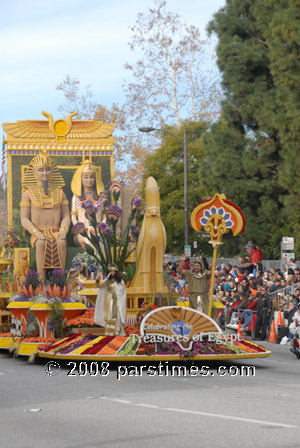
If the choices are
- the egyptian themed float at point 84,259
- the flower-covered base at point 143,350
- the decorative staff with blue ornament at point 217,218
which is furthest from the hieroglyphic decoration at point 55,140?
the flower-covered base at point 143,350

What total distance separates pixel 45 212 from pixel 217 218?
8.63m

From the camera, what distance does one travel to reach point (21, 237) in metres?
26.1

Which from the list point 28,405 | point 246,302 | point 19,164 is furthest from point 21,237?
point 28,405

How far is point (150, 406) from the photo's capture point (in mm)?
11711

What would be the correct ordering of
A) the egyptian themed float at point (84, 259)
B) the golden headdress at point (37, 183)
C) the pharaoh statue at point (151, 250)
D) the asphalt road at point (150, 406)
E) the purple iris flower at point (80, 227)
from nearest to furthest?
the asphalt road at point (150, 406)
the egyptian themed float at point (84, 259)
the pharaoh statue at point (151, 250)
the purple iris flower at point (80, 227)
the golden headdress at point (37, 183)

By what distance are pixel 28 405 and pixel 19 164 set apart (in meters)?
14.9

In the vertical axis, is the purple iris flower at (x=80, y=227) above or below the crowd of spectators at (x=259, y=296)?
above

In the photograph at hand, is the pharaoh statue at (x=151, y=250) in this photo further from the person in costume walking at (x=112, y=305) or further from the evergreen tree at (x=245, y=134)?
the evergreen tree at (x=245, y=134)

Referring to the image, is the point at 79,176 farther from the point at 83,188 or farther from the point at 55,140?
the point at 55,140

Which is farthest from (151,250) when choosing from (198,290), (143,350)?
(143,350)

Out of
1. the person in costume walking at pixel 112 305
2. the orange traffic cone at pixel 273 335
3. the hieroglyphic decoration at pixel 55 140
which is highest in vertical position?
the hieroglyphic decoration at pixel 55 140

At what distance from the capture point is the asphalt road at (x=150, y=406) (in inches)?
365

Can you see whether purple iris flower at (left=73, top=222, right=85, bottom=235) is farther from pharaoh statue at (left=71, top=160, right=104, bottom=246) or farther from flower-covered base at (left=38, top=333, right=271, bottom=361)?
pharaoh statue at (left=71, top=160, right=104, bottom=246)

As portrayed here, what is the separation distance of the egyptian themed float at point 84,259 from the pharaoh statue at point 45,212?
0.03m
